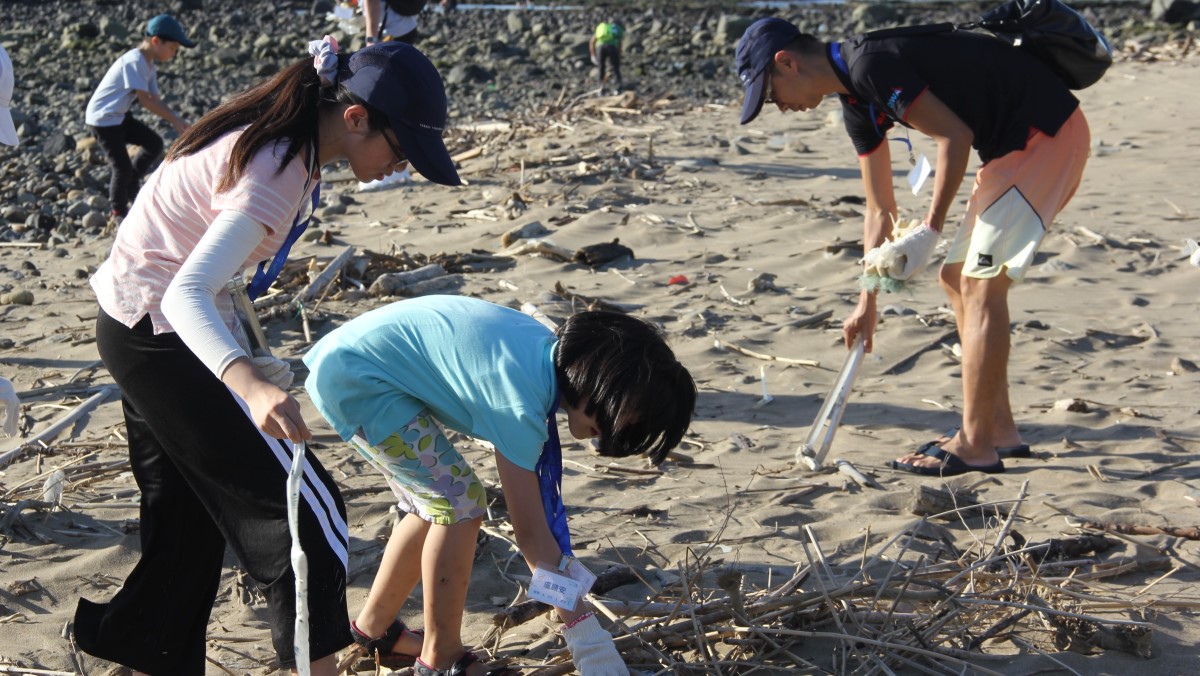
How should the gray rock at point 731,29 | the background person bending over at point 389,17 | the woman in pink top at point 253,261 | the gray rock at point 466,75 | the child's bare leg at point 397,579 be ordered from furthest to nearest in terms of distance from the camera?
1. the gray rock at point 731,29
2. the gray rock at point 466,75
3. the background person bending over at point 389,17
4. the child's bare leg at point 397,579
5. the woman in pink top at point 253,261

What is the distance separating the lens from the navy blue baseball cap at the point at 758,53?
425 cm

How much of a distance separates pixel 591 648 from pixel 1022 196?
8.63 feet

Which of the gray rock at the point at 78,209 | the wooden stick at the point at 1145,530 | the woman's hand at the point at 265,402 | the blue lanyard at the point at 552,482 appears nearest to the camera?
the woman's hand at the point at 265,402

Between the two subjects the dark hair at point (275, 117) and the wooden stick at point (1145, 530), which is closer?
the dark hair at point (275, 117)

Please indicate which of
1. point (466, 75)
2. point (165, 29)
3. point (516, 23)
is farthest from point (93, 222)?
point (516, 23)

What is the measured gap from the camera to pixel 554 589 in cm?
255

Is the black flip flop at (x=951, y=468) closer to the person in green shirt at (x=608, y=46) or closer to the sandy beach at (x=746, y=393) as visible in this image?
the sandy beach at (x=746, y=393)

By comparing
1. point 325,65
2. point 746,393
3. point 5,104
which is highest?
point 325,65

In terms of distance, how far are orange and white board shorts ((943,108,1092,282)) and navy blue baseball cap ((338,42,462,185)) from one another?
2498 mm

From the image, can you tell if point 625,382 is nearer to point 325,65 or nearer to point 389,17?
point 325,65

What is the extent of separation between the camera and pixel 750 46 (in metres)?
4.30

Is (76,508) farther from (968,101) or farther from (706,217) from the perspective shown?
(706,217)

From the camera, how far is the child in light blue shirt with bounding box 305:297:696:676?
8.46 feet

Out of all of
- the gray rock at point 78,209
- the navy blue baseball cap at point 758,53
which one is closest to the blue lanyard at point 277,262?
the navy blue baseball cap at point 758,53
